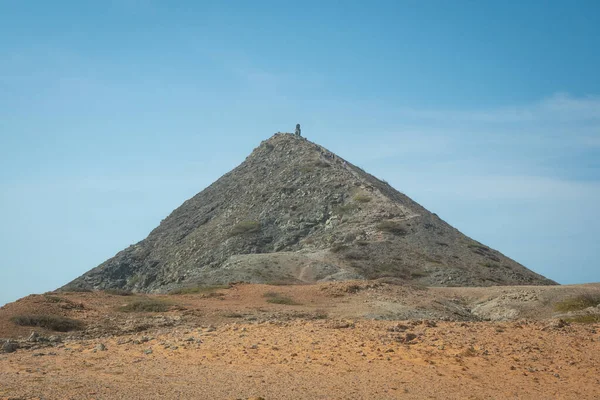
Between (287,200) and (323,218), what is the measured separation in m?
6.51

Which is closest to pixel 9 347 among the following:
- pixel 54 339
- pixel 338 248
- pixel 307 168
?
pixel 54 339

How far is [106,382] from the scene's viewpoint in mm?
10883

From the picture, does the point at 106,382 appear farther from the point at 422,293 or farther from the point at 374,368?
the point at 422,293

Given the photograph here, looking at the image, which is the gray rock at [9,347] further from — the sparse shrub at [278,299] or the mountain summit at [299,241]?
the mountain summit at [299,241]

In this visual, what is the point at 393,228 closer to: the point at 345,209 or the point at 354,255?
the point at 345,209

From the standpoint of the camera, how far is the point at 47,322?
18.8m

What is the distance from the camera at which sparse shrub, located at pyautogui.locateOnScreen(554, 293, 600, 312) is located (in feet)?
91.5

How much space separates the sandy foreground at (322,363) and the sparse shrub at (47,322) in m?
2.38

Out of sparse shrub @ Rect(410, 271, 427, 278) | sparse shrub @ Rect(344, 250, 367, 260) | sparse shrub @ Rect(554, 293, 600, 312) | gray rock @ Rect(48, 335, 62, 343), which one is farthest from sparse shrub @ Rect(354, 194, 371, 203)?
gray rock @ Rect(48, 335, 62, 343)

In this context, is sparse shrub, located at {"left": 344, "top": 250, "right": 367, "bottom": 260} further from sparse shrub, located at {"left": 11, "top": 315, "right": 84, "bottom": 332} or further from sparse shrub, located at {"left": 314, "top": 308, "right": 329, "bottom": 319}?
sparse shrub, located at {"left": 11, "top": 315, "right": 84, "bottom": 332}

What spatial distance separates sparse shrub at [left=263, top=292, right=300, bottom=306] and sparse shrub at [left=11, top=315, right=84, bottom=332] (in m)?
10.4

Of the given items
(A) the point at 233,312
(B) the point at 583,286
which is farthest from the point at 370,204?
(A) the point at 233,312

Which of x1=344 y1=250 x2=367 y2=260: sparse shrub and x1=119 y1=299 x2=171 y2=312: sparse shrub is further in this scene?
x1=344 y1=250 x2=367 y2=260: sparse shrub

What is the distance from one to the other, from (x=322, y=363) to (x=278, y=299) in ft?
51.9
